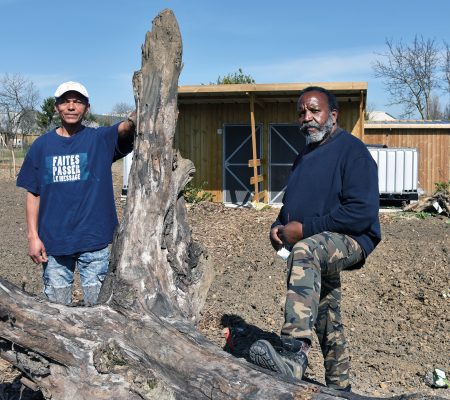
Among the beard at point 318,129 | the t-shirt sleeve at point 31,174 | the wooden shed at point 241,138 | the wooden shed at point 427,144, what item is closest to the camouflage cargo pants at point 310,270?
the beard at point 318,129

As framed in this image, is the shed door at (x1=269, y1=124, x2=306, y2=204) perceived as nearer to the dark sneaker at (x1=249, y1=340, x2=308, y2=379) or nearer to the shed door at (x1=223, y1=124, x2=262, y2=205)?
the shed door at (x1=223, y1=124, x2=262, y2=205)

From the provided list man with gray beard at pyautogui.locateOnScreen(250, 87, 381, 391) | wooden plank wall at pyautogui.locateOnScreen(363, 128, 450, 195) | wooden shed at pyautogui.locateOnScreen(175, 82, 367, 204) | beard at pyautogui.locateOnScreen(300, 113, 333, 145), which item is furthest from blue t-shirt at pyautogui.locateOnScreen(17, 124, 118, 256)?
wooden plank wall at pyautogui.locateOnScreen(363, 128, 450, 195)

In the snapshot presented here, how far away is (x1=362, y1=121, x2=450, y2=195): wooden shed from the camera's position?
21.0 meters

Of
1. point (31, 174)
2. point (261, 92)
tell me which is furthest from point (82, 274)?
point (261, 92)

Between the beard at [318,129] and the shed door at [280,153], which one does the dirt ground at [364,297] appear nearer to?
the beard at [318,129]

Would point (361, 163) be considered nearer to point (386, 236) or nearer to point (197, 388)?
point (197, 388)

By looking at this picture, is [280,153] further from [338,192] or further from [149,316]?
[149,316]

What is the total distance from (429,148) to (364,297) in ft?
49.2

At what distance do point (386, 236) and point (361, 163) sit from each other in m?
8.12

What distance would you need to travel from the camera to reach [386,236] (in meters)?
11.5

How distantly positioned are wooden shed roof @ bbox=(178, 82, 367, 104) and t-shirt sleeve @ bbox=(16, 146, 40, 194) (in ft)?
37.2

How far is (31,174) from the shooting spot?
168 inches

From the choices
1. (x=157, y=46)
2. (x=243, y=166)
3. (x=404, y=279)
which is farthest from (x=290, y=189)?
(x=243, y=166)

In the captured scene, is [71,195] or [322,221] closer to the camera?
[322,221]
